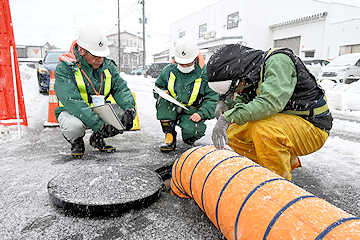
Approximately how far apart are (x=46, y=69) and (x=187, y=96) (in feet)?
20.5

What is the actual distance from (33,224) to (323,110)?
2181mm

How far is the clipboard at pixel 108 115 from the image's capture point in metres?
2.49

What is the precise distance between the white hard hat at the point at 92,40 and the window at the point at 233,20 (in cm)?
1905

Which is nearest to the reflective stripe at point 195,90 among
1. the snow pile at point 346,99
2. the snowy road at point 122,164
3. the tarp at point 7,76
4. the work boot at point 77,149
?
the snowy road at point 122,164

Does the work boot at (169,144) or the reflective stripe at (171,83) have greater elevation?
the reflective stripe at (171,83)

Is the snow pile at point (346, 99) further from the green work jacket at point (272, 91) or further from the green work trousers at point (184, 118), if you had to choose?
the green work jacket at point (272, 91)

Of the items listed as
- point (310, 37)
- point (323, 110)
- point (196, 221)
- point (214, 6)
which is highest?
point (214, 6)

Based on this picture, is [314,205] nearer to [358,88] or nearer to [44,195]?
[44,195]

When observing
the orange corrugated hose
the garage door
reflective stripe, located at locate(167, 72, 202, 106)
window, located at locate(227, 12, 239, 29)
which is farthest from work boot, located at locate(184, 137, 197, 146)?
window, located at locate(227, 12, 239, 29)

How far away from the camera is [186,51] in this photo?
9.65 feet

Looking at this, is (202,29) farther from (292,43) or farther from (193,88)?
(193,88)

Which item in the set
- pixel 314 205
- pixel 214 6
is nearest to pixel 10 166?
pixel 314 205

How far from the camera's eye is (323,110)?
6.24 ft

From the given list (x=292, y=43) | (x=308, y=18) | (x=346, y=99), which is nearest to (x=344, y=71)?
(x=346, y=99)
